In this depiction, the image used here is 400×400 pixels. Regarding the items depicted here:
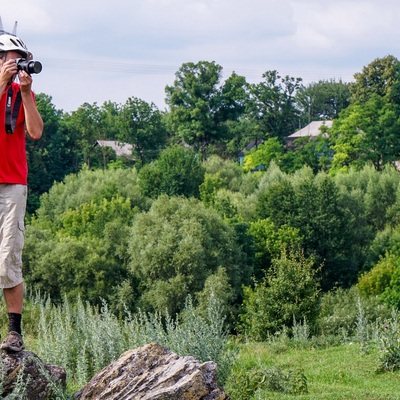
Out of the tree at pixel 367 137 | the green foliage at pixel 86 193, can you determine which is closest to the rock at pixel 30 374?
the green foliage at pixel 86 193

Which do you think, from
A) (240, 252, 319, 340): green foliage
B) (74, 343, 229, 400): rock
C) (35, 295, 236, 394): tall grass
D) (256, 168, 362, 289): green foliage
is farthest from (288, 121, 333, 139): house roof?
(74, 343, 229, 400): rock

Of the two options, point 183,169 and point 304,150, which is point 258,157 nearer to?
point 304,150

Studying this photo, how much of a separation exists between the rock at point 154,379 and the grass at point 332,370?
126 centimetres

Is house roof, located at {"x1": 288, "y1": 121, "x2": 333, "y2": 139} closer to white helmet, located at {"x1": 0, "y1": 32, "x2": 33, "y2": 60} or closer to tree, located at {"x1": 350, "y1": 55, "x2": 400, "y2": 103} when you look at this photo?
tree, located at {"x1": 350, "y1": 55, "x2": 400, "y2": 103}

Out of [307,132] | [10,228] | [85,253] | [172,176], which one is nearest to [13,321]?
[10,228]

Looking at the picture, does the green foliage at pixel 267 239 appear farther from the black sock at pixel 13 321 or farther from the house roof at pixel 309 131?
the black sock at pixel 13 321

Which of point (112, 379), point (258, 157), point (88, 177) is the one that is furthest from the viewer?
point (258, 157)

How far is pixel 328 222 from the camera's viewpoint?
197ft

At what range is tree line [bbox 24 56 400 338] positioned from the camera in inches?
1943

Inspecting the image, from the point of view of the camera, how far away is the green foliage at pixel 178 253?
48781mm

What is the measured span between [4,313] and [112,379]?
11972 millimetres

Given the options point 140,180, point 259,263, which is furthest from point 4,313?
point 140,180

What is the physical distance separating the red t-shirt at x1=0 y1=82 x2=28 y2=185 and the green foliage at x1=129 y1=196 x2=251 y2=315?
3899 cm

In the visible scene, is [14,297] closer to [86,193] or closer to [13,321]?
[13,321]
